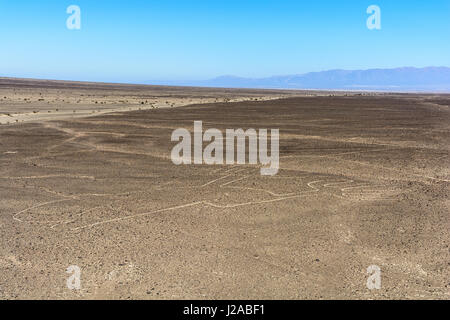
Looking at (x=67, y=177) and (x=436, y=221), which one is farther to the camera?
Result: (x=67, y=177)

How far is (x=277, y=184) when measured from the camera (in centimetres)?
1058

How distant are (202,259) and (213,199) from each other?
318 centimetres

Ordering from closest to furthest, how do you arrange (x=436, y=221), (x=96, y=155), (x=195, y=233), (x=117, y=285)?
(x=117, y=285), (x=195, y=233), (x=436, y=221), (x=96, y=155)

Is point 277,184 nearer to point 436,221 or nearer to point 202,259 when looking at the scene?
point 436,221

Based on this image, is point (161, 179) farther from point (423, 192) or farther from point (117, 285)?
point (423, 192)

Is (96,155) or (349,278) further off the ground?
(96,155)

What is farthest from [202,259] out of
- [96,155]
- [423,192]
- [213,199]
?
[96,155]
